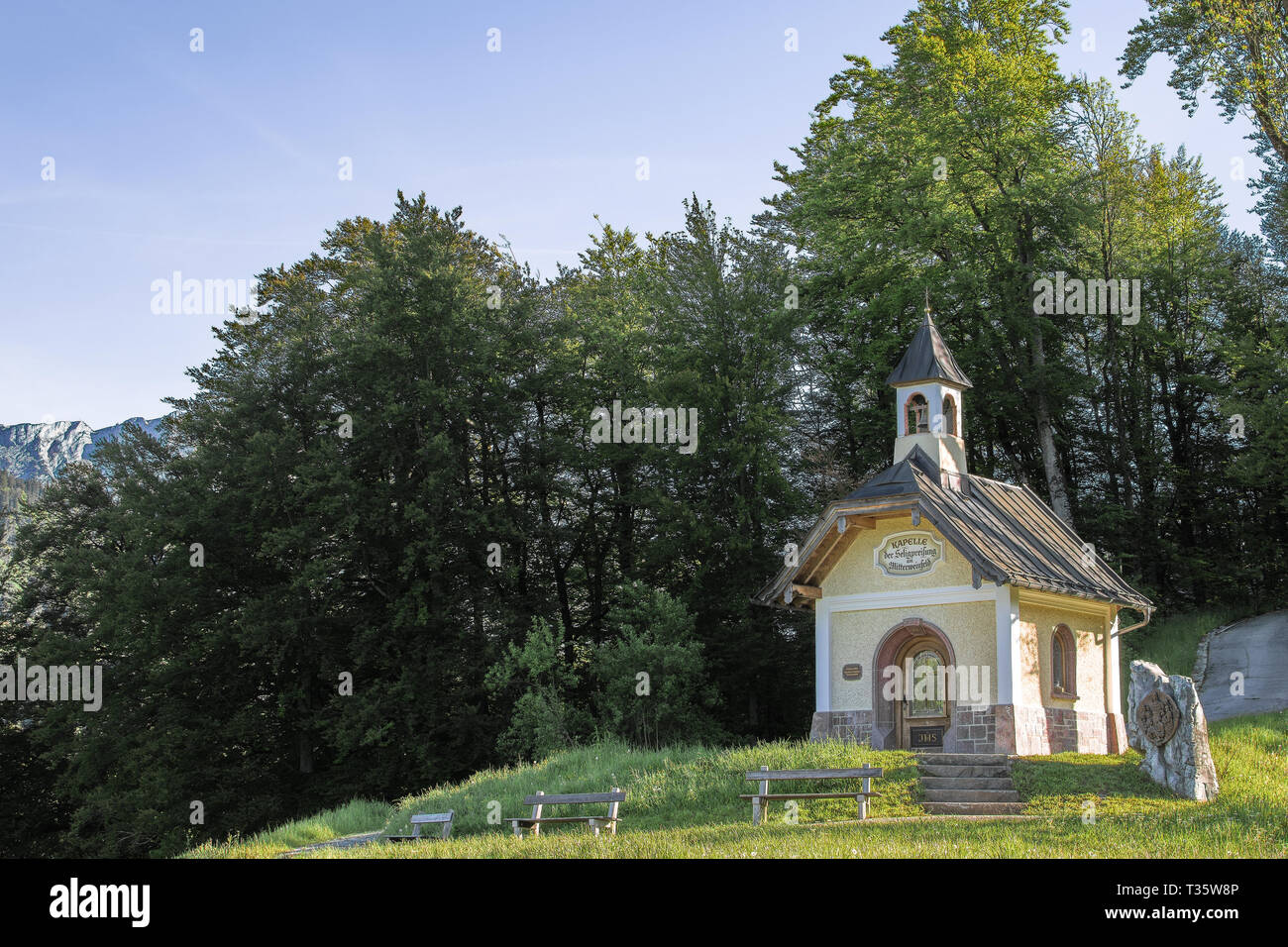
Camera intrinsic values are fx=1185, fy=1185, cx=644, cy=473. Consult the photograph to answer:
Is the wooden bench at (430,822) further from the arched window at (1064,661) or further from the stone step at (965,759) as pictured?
the arched window at (1064,661)

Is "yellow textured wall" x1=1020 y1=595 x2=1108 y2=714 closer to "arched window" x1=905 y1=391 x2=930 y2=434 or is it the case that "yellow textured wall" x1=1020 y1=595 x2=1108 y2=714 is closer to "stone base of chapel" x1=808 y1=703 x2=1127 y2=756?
"stone base of chapel" x1=808 y1=703 x2=1127 y2=756

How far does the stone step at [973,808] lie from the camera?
15.9 meters

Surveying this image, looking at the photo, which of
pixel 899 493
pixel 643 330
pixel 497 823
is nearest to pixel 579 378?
pixel 643 330

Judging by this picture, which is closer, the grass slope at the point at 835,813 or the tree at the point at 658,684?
the grass slope at the point at 835,813

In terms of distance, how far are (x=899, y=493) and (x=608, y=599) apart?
47.2 ft

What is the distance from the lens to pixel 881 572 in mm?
21922

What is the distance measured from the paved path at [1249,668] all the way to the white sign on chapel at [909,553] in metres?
6.51

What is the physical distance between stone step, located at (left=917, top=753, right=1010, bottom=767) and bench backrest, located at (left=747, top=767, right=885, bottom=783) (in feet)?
10.00

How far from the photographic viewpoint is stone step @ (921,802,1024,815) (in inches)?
624

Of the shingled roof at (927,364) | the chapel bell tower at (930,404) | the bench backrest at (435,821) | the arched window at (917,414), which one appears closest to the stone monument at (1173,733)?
the chapel bell tower at (930,404)

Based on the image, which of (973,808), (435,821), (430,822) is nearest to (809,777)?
(973,808)

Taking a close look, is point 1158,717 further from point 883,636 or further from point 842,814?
point 883,636

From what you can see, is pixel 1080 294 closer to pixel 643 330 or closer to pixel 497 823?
pixel 643 330

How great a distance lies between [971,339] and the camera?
112 feet
